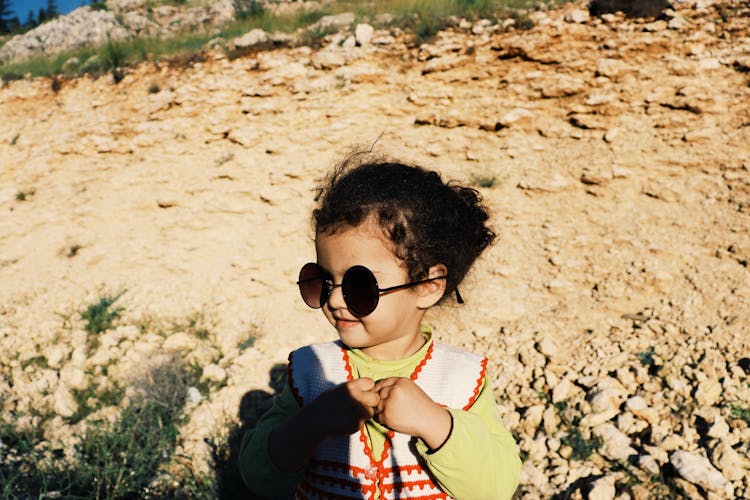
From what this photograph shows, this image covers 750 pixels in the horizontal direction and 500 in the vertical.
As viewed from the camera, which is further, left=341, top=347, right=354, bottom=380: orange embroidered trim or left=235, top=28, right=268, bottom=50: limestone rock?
left=235, top=28, right=268, bottom=50: limestone rock

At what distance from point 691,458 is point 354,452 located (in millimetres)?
1804

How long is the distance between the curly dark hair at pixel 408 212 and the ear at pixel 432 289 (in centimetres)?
3

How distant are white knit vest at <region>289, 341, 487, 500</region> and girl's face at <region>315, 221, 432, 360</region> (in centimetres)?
15

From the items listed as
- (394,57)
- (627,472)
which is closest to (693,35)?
(394,57)

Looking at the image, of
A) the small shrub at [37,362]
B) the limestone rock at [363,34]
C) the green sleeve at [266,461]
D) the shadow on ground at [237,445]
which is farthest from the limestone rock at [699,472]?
the limestone rock at [363,34]

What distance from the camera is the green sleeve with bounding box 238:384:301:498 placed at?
1.26 metres

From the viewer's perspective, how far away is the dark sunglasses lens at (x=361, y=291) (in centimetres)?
118

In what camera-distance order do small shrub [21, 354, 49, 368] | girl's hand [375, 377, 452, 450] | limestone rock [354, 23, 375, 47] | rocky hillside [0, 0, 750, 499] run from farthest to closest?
1. limestone rock [354, 23, 375, 47]
2. small shrub [21, 354, 49, 368]
3. rocky hillside [0, 0, 750, 499]
4. girl's hand [375, 377, 452, 450]

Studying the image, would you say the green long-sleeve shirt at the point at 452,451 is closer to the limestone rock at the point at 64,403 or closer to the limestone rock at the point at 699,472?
the limestone rock at the point at 699,472

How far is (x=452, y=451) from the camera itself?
3.52ft

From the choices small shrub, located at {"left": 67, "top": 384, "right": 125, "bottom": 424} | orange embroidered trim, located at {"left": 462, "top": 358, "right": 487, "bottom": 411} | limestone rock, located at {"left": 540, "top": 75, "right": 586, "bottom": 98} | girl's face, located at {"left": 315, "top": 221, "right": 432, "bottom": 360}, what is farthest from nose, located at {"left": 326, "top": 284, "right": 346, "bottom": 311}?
limestone rock, located at {"left": 540, "top": 75, "right": 586, "bottom": 98}

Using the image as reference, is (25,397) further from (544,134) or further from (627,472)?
(544,134)

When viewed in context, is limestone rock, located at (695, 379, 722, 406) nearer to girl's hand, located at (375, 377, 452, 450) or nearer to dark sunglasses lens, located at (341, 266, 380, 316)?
girl's hand, located at (375, 377, 452, 450)

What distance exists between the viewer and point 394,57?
198 inches
